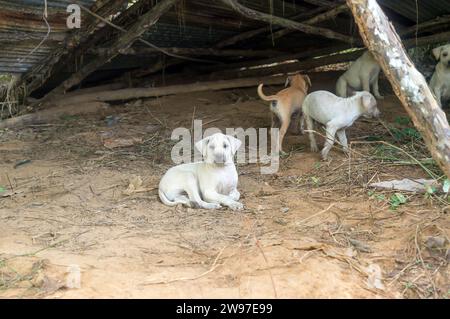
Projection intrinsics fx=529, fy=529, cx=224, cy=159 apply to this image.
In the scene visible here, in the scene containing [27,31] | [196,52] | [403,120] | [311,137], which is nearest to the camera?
[311,137]

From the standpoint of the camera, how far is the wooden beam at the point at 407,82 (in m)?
3.66

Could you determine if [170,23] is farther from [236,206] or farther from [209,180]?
[236,206]

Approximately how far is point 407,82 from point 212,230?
76.6 inches

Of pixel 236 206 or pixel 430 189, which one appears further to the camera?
pixel 236 206

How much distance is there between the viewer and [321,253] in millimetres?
3771

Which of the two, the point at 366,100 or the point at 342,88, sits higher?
the point at 342,88

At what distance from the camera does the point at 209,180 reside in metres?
5.27

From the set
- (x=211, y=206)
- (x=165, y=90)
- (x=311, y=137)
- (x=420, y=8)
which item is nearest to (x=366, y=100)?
(x=311, y=137)

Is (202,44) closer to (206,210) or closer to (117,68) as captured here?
(117,68)

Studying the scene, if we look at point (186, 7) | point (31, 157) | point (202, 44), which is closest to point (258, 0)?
point (186, 7)

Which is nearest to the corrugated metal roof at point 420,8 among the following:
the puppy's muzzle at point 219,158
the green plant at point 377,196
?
the green plant at point 377,196

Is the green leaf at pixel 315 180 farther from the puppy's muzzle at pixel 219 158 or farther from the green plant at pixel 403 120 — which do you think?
the green plant at pixel 403 120

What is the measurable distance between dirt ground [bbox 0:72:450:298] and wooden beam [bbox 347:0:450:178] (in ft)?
2.44

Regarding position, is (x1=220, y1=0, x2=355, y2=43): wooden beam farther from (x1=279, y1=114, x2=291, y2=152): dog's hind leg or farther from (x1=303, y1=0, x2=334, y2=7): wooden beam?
(x1=279, y1=114, x2=291, y2=152): dog's hind leg
